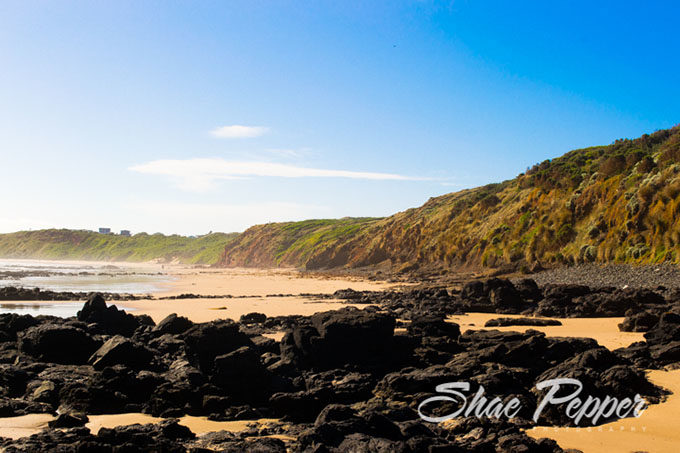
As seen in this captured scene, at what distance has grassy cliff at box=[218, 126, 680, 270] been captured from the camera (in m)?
31.2

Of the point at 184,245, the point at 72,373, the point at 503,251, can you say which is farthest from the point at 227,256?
the point at 72,373

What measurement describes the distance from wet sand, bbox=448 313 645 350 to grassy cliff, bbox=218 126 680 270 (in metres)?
12.8

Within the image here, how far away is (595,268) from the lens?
102 ft

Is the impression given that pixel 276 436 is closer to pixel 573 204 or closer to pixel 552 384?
pixel 552 384

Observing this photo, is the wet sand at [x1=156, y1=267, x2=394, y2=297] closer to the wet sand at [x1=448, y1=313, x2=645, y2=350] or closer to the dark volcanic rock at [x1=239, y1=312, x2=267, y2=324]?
the dark volcanic rock at [x1=239, y1=312, x2=267, y2=324]

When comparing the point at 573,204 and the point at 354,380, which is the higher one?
the point at 573,204

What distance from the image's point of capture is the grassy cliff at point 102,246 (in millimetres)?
156125

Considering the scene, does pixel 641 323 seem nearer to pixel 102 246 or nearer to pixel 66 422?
pixel 66 422

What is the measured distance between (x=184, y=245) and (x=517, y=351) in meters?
165

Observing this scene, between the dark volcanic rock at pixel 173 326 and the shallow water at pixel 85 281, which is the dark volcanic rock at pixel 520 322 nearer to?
the dark volcanic rock at pixel 173 326

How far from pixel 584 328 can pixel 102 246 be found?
595 feet

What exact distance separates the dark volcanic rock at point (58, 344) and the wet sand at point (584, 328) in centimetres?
1150

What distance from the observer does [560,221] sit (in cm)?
3956

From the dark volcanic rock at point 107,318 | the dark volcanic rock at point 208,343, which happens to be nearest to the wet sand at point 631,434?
the dark volcanic rock at point 208,343
